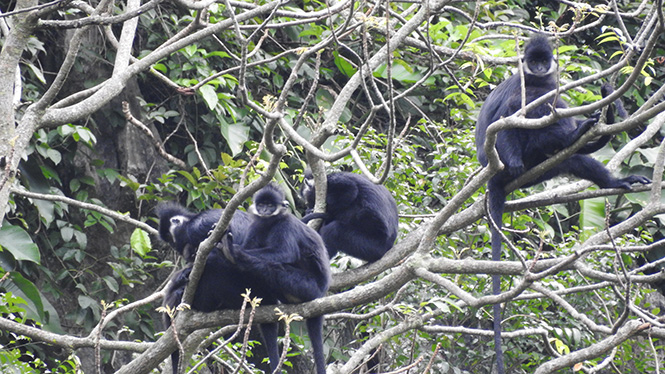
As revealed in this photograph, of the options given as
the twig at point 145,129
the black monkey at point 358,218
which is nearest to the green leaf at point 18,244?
the twig at point 145,129

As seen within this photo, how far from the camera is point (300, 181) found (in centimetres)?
619

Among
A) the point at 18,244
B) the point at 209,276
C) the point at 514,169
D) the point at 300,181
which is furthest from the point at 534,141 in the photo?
the point at 18,244

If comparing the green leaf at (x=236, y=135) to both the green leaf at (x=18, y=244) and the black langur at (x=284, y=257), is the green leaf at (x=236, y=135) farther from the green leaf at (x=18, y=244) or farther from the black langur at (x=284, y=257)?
the black langur at (x=284, y=257)

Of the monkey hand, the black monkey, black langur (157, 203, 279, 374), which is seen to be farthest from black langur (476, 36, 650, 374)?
black langur (157, 203, 279, 374)

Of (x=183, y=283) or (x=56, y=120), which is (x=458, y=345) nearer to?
(x=183, y=283)

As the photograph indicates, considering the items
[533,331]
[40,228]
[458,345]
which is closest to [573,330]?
Answer: [458,345]

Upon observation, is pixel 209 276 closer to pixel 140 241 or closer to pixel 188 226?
pixel 188 226

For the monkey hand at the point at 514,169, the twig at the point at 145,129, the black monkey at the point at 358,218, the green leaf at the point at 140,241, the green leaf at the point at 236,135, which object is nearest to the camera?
the twig at the point at 145,129

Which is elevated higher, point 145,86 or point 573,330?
point 145,86

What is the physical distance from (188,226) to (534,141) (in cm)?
190

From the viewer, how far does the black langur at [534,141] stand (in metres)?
4.07

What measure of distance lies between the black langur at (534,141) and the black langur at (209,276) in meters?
1.20

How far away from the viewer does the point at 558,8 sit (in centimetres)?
770

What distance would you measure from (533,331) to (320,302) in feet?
3.29
